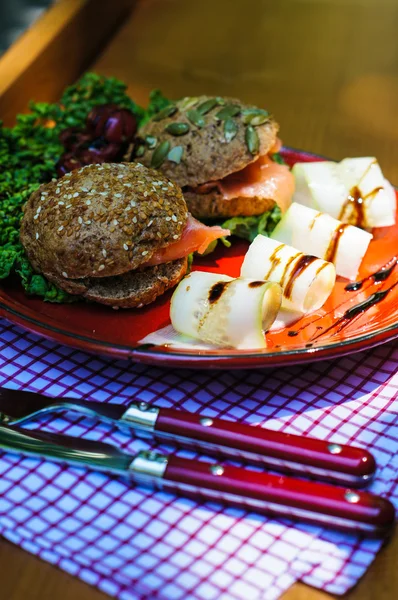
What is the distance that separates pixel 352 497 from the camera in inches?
54.1

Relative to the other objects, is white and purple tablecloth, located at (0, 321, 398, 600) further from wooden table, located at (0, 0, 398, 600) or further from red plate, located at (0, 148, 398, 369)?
wooden table, located at (0, 0, 398, 600)

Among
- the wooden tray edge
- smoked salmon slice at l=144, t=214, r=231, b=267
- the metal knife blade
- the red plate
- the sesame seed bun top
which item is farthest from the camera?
the wooden tray edge

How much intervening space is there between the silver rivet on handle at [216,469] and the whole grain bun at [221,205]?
1.16m

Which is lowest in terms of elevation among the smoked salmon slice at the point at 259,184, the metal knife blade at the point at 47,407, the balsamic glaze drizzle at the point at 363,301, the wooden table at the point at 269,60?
the metal knife blade at the point at 47,407

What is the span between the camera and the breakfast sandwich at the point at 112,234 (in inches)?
77.3

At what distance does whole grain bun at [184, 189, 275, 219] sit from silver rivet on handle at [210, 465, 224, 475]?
1.16 m

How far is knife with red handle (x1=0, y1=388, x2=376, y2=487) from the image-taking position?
1.47 meters

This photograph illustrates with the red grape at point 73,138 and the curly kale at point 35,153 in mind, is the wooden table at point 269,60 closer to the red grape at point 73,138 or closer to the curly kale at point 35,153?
the curly kale at point 35,153

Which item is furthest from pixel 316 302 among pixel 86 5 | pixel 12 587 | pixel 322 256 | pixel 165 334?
pixel 86 5

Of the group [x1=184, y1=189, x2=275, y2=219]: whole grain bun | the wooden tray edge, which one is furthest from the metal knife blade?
the wooden tray edge

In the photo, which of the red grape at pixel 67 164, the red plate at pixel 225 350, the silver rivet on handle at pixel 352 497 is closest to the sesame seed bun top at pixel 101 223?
the red plate at pixel 225 350

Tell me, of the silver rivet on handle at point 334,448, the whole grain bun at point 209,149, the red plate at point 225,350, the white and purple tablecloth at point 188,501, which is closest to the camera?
the white and purple tablecloth at point 188,501

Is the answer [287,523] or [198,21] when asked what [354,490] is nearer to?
[287,523]

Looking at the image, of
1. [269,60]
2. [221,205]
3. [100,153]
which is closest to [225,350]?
[221,205]
